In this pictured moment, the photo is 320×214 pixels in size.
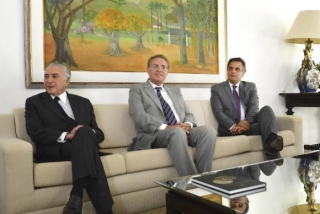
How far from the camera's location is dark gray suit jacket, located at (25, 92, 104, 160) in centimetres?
220

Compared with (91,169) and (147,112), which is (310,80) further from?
(91,169)

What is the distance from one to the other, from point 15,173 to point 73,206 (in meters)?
0.38

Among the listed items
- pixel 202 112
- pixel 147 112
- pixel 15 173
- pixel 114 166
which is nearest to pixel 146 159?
pixel 114 166

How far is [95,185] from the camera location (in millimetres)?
2002

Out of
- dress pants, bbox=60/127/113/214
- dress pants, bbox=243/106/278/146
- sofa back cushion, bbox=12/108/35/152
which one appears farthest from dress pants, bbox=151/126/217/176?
sofa back cushion, bbox=12/108/35/152

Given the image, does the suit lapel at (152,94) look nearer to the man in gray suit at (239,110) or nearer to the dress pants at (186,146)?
the dress pants at (186,146)

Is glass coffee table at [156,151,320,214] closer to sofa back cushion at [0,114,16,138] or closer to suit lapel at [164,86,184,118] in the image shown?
suit lapel at [164,86,184,118]

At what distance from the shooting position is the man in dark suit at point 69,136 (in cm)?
197

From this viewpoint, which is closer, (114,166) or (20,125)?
(114,166)

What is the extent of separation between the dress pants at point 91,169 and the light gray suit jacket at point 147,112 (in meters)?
0.66

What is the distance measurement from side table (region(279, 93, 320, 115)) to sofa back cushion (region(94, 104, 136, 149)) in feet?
8.39

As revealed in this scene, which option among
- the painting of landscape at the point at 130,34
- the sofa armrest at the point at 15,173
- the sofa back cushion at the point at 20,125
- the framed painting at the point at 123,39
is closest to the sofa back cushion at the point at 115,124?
the framed painting at the point at 123,39

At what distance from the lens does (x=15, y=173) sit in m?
1.88

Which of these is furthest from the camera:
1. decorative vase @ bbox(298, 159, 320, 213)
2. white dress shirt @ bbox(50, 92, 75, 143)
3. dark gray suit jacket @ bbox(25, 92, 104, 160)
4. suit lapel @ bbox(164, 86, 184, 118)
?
Result: suit lapel @ bbox(164, 86, 184, 118)
